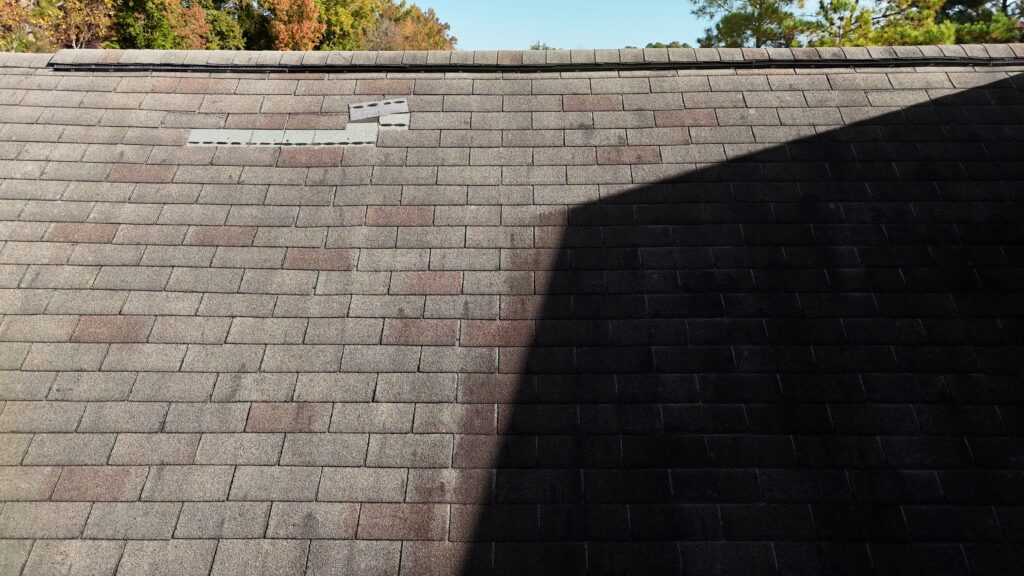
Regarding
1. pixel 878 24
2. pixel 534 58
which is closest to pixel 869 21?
pixel 878 24

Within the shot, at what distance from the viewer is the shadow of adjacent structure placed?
11.1ft

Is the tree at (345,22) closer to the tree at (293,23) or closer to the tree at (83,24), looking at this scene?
the tree at (293,23)

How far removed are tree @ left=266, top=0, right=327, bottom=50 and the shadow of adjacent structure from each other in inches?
1197

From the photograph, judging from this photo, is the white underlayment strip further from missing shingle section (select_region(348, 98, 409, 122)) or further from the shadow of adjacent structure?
the shadow of adjacent structure

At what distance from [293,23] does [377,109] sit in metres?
29.6

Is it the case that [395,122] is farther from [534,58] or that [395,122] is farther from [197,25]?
[197,25]

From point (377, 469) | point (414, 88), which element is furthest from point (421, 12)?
point (377, 469)

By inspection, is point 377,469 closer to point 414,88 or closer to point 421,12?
point 414,88

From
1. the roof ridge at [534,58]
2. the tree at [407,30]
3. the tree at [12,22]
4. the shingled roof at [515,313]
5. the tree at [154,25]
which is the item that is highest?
the roof ridge at [534,58]

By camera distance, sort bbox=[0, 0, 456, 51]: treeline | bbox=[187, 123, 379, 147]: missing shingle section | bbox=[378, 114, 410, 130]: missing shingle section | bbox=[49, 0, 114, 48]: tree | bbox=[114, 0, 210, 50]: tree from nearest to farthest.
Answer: bbox=[187, 123, 379, 147]: missing shingle section, bbox=[378, 114, 410, 130]: missing shingle section, bbox=[0, 0, 456, 51]: treeline, bbox=[49, 0, 114, 48]: tree, bbox=[114, 0, 210, 50]: tree

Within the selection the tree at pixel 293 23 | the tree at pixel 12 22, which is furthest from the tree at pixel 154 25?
the tree at pixel 293 23

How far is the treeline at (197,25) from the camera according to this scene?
2109 cm

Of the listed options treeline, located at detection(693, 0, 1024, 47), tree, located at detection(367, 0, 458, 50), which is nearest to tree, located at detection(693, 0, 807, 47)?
treeline, located at detection(693, 0, 1024, 47)

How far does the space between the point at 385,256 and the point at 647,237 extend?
2.08m
